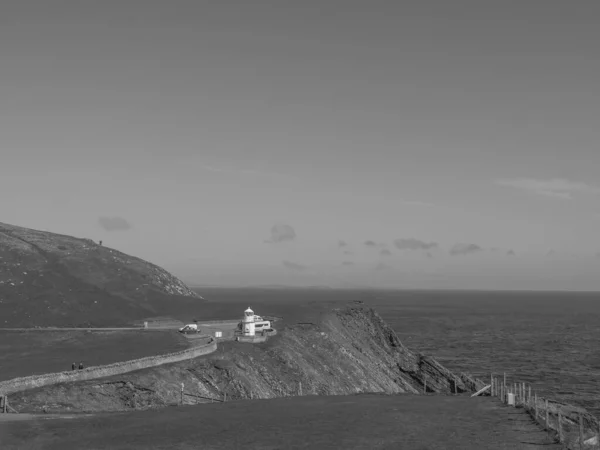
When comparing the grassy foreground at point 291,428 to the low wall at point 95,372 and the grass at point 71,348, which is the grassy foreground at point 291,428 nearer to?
the low wall at point 95,372

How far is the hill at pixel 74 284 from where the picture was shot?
351 feet

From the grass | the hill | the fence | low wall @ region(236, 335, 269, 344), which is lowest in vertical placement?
the fence

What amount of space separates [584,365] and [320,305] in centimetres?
5382

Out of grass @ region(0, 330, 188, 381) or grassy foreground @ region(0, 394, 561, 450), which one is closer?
grassy foreground @ region(0, 394, 561, 450)

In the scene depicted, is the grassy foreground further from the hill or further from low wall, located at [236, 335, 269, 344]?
the hill

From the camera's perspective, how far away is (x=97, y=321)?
104750mm

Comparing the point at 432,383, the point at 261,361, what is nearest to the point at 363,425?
the point at 261,361

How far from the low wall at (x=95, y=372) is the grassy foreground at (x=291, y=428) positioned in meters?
8.86

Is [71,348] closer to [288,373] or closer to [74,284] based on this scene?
[288,373]

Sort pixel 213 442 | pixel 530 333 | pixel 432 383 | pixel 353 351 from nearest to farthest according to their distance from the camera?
pixel 213 442
pixel 353 351
pixel 432 383
pixel 530 333

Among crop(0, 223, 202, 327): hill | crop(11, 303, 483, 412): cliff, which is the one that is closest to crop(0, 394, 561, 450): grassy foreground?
crop(11, 303, 483, 412): cliff

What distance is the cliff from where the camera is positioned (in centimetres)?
5034

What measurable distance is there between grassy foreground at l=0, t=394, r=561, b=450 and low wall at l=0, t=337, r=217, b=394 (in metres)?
8.86

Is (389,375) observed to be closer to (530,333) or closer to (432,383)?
(432,383)
